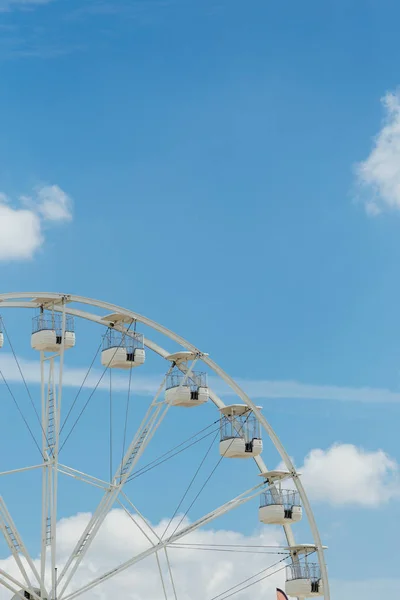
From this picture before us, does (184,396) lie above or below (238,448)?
above

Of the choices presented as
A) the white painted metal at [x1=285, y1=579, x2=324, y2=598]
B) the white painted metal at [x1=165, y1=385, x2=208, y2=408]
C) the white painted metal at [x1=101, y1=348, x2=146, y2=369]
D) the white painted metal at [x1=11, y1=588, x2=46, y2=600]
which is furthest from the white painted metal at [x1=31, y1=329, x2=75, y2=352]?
the white painted metal at [x1=285, y1=579, x2=324, y2=598]

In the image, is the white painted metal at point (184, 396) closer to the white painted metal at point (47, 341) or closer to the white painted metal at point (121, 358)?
the white painted metal at point (121, 358)

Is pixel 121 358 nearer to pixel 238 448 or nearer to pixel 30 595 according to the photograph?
pixel 238 448

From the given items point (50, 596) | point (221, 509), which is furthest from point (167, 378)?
point (50, 596)

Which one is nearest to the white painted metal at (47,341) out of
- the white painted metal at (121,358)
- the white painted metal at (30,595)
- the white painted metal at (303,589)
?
the white painted metal at (121,358)

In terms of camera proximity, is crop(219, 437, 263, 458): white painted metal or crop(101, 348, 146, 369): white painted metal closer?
crop(101, 348, 146, 369): white painted metal

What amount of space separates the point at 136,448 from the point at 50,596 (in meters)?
7.48

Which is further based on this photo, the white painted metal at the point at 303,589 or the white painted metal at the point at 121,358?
the white painted metal at the point at 303,589

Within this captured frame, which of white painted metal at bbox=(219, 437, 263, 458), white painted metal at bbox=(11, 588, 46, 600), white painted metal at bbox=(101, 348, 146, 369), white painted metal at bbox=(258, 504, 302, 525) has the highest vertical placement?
white painted metal at bbox=(101, 348, 146, 369)

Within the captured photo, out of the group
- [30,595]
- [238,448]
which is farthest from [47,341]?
[30,595]

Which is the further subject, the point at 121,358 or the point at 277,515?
the point at 277,515

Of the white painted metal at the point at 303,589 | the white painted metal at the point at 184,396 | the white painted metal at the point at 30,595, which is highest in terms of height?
the white painted metal at the point at 184,396

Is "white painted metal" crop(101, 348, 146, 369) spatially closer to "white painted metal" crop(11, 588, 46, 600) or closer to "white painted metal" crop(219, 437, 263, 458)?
"white painted metal" crop(219, 437, 263, 458)

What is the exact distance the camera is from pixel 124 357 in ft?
214
